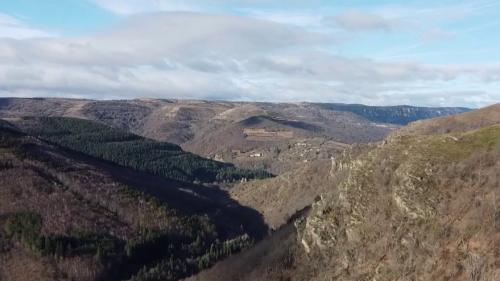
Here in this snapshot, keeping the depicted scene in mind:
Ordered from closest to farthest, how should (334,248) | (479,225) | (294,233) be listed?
(479,225), (334,248), (294,233)

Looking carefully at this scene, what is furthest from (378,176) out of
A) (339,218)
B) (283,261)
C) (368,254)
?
(283,261)

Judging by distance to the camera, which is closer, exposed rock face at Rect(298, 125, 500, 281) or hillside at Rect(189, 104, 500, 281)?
exposed rock face at Rect(298, 125, 500, 281)

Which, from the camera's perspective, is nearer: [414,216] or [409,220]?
[414,216]

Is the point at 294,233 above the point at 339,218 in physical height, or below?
below

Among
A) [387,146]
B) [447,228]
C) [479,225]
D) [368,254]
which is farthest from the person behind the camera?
[387,146]

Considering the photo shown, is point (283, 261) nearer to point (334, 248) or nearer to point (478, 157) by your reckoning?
point (334, 248)

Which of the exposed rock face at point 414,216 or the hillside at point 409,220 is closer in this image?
the exposed rock face at point 414,216

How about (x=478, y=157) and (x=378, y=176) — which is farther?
(x=378, y=176)

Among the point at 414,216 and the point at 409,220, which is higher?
the point at 414,216
